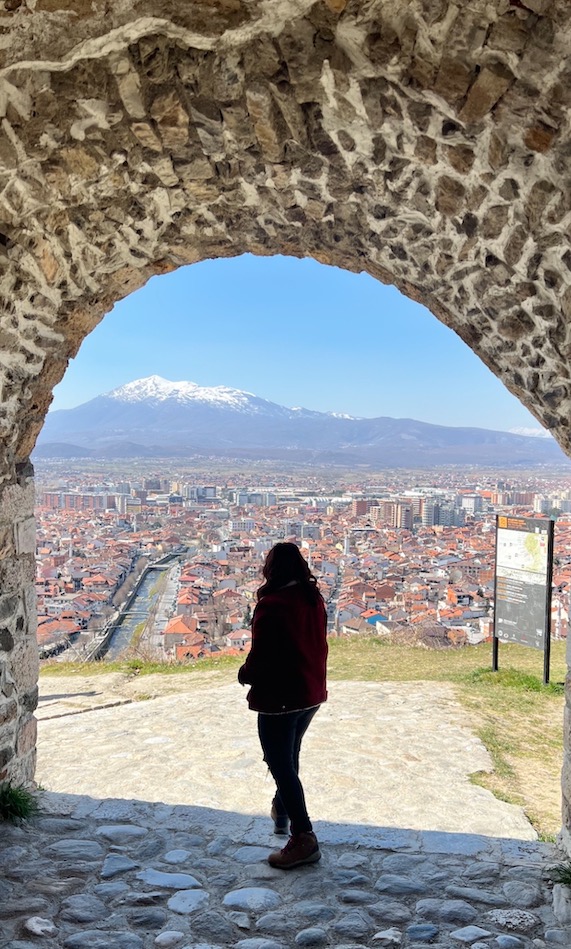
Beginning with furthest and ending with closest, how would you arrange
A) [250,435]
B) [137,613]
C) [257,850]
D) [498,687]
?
[250,435]
[137,613]
[498,687]
[257,850]

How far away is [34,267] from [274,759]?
282cm

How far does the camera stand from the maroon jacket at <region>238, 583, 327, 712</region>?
10.9ft

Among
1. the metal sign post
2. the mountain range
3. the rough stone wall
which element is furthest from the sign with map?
the mountain range

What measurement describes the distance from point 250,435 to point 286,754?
55.4 meters

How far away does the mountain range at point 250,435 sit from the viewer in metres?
42.1

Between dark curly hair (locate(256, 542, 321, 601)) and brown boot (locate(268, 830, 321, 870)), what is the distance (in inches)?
49.8

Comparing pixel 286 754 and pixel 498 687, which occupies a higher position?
pixel 286 754

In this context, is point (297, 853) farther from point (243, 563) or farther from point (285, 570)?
point (243, 563)

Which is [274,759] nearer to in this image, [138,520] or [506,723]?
[506,723]

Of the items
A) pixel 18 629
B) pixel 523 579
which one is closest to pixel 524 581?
pixel 523 579

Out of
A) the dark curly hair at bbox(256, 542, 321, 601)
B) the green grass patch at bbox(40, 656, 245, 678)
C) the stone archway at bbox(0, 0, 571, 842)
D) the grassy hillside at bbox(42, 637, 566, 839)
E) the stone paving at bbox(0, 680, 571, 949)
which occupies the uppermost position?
the stone archway at bbox(0, 0, 571, 842)

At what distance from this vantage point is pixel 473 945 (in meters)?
2.74

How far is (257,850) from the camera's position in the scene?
369cm

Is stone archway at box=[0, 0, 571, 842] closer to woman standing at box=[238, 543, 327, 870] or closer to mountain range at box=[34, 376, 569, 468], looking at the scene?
woman standing at box=[238, 543, 327, 870]
